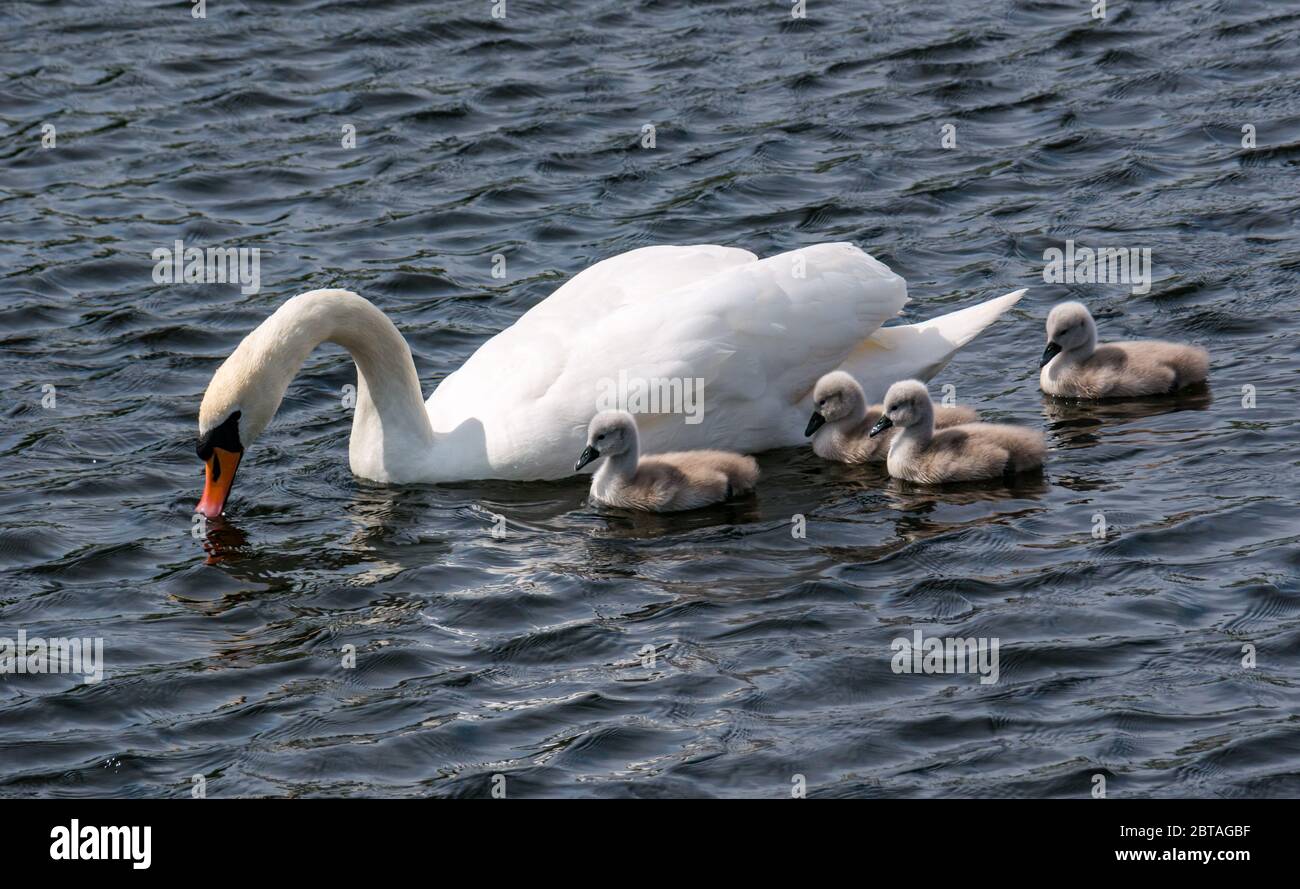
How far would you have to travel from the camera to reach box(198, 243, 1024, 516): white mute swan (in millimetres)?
10430

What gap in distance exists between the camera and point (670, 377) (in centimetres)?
1049

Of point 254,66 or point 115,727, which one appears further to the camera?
point 254,66

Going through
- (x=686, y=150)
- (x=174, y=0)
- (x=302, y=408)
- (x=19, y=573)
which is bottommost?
(x=19, y=573)

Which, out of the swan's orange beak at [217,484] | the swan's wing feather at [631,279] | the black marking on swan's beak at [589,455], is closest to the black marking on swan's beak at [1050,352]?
the swan's wing feather at [631,279]

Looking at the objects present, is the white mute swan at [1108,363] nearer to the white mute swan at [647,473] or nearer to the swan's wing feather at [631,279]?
the swan's wing feather at [631,279]

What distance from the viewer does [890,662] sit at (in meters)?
8.51

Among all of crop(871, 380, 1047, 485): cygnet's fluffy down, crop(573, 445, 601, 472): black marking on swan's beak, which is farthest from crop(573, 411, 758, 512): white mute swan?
crop(871, 380, 1047, 485): cygnet's fluffy down

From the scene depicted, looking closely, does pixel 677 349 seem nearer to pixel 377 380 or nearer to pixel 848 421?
pixel 848 421

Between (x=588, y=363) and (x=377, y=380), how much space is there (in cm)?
111

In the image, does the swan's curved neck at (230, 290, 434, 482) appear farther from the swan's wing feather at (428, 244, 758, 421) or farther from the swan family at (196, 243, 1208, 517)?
the swan's wing feather at (428, 244, 758, 421)
